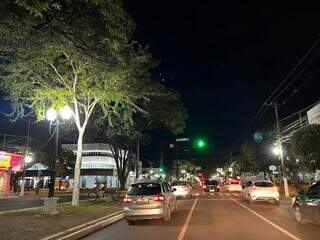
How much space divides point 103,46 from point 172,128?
16779 millimetres

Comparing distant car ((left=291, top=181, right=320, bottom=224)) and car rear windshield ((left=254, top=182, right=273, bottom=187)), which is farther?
car rear windshield ((left=254, top=182, right=273, bottom=187))

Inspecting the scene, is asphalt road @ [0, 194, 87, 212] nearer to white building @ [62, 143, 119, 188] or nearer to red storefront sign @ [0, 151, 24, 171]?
red storefront sign @ [0, 151, 24, 171]

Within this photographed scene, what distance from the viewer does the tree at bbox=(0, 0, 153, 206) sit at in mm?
10859

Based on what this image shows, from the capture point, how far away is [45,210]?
17.0m

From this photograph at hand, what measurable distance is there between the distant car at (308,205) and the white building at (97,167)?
73.5m

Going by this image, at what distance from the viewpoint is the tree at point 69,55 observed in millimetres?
10859

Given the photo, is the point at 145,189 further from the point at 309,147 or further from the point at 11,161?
the point at 11,161

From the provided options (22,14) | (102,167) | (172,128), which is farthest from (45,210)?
(102,167)

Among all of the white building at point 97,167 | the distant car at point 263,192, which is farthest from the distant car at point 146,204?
the white building at point 97,167

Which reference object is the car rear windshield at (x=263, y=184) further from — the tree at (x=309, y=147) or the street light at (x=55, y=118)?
the street light at (x=55, y=118)

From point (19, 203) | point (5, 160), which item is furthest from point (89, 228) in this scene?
point (5, 160)

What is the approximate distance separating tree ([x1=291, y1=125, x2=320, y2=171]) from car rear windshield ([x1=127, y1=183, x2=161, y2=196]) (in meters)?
20.7

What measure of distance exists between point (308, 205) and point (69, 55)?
439 inches

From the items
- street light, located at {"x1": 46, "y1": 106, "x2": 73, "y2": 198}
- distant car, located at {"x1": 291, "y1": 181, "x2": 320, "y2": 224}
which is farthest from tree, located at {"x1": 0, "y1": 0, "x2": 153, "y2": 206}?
distant car, located at {"x1": 291, "y1": 181, "x2": 320, "y2": 224}
